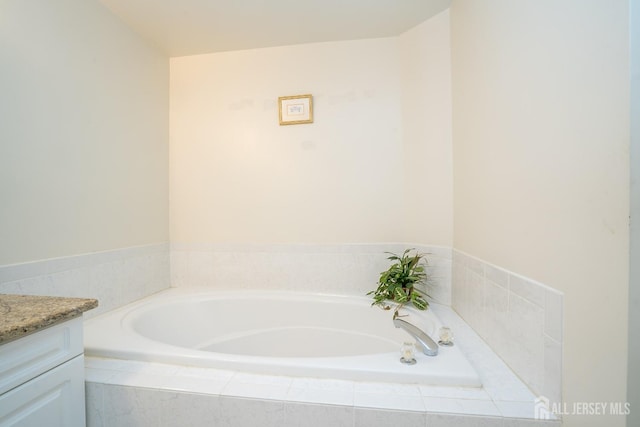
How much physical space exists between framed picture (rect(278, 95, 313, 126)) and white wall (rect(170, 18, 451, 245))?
5 centimetres

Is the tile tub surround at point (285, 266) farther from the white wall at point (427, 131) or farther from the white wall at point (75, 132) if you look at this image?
the white wall at point (75, 132)

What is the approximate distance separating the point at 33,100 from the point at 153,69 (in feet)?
3.11

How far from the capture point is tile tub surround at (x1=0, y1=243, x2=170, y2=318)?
4.15ft

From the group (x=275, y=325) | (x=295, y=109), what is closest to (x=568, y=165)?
(x=295, y=109)

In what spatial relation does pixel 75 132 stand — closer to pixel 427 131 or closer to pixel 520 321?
pixel 427 131

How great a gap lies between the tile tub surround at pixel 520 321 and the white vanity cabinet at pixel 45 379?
5.19ft

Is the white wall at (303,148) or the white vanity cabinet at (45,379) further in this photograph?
the white wall at (303,148)

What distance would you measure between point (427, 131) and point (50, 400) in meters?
2.22

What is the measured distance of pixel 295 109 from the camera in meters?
2.07

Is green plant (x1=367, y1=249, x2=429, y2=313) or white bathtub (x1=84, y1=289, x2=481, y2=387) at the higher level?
green plant (x1=367, y1=249, x2=429, y2=313)

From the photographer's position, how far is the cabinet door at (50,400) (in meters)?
0.78

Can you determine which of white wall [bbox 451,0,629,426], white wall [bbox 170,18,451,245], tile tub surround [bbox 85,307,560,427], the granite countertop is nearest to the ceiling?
white wall [bbox 170,18,451,245]

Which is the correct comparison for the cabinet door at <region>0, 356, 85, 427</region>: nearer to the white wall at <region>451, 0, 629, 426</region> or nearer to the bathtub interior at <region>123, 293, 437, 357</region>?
the bathtub interior at <region>123, 293, 437, 357</region>

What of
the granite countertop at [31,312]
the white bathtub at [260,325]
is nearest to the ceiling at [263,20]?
the granite countertop at [31,312]
